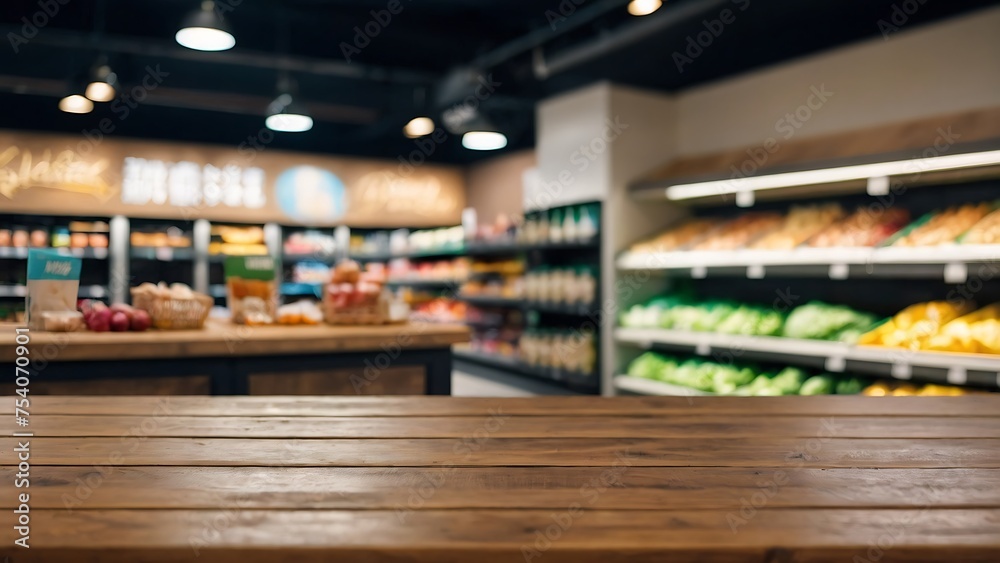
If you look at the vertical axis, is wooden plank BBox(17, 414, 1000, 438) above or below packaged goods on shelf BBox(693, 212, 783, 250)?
below

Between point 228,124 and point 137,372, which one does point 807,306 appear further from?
point 228,124

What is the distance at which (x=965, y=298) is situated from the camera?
12.2ft

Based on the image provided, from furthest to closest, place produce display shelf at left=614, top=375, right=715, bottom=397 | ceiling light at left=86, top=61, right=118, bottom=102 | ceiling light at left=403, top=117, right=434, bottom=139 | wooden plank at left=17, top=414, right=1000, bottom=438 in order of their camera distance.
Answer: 1. ceiling light at left=403, top=117, right=434, bottom=139
2. ceiling light at left=86, top=61, right=118, bottom=102
3. produce display shelf at left=614, top=375, right=715, bottom=397
4. wooden plank at left=17, top=414, right=1000, bottom=438

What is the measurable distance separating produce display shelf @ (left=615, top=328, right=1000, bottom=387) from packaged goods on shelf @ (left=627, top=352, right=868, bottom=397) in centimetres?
9

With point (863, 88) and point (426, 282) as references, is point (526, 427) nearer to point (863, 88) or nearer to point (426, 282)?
point (863, 88)

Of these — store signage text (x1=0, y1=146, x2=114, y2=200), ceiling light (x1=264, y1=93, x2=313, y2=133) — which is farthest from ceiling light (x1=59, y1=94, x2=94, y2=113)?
store signage text (x1=0, y1=146, x2=114, y2=200)

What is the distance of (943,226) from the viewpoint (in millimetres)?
3508

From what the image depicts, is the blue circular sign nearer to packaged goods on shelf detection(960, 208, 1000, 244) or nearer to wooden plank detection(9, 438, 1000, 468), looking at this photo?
packaged goods on shelf detection(960, 208, 1000, 244)

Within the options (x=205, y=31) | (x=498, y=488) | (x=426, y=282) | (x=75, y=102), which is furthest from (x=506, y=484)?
(x=426, y=282)

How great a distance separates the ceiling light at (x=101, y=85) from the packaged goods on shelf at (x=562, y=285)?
137 inches

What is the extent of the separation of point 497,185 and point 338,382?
6.11m

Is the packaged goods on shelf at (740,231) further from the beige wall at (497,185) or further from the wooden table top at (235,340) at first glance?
the beige wall at (497,185)

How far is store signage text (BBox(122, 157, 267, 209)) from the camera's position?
7.46 m

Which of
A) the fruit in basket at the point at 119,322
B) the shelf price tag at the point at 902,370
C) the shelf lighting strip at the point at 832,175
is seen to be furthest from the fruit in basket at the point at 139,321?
the shelf price tag at the point at 902,370
